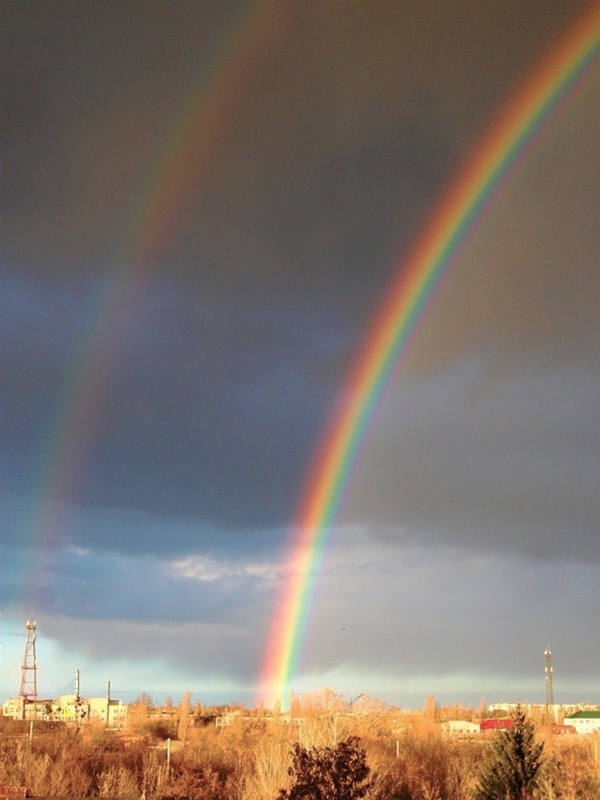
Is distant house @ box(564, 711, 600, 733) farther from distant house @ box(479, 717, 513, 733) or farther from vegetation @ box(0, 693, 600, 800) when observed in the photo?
vegetation @ box(0, 693, 600, 800)

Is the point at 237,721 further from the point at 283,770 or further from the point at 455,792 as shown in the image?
the point at 283,770

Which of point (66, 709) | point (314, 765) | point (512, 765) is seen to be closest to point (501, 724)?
point (512, 765)

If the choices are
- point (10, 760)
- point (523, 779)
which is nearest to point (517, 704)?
point (523, 779)

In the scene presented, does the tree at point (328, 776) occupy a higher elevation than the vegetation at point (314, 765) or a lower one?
higher

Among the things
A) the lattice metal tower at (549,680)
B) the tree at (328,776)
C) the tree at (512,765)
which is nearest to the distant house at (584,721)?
the lattice metal tower at (549,680)

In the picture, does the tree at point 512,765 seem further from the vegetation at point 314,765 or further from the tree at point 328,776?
the tree at point 328,776

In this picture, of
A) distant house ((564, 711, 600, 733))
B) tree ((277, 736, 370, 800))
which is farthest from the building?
tree ((277, 736, 370, 800))
